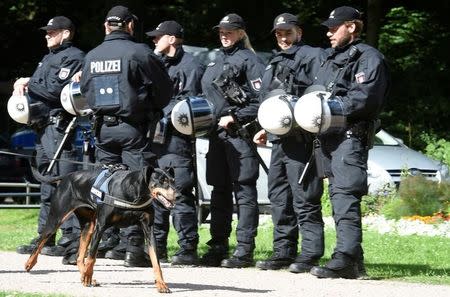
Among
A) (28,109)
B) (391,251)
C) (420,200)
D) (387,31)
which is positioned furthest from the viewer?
(387,31)

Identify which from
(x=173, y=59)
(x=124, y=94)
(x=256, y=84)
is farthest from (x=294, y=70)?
(x=124, y=94)

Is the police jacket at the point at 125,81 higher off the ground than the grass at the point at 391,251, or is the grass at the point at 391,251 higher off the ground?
the police jacket at the point at 125,81

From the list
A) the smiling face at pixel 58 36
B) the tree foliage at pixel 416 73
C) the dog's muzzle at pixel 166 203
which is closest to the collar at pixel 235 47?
the smiling face at pixel 58 36

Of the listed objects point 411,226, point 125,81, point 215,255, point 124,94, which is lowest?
point 411,226

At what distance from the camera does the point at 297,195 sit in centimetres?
1080

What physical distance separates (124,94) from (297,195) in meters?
1.78

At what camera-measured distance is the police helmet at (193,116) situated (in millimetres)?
11391

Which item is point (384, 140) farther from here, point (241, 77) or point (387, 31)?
point (241, 77)

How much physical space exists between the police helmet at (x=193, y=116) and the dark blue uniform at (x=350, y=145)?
4.73 ft

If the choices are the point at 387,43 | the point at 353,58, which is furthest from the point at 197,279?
the point at 387,43

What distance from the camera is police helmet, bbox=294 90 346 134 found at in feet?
33.0

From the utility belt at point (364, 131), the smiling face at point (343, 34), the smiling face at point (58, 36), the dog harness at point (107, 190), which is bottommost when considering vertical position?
the dog harness at point (107, 190)

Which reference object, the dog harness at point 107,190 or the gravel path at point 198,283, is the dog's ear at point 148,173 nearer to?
the dog harness at point 107,190

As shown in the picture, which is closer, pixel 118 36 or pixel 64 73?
pixel 118 36
